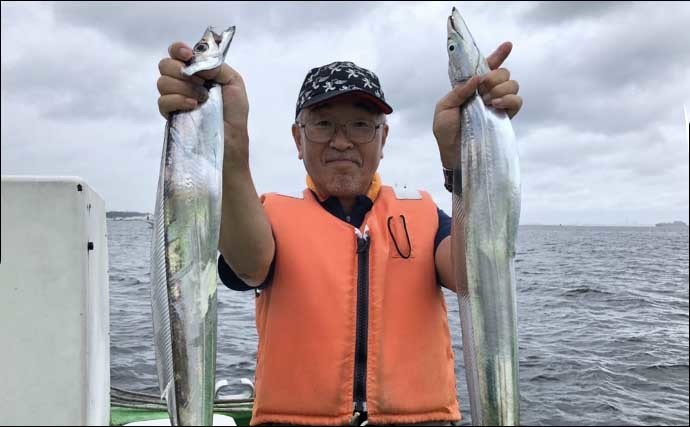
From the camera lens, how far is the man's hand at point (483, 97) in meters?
2.65

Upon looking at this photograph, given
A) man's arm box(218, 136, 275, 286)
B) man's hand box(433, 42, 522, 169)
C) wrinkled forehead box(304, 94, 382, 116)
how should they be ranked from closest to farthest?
1. man's hand box(433, 42, 522, 169)
2. man's arm box(218, 136, 275, 286)
3. wrinkled forehead box(304, 94, 382, 116)

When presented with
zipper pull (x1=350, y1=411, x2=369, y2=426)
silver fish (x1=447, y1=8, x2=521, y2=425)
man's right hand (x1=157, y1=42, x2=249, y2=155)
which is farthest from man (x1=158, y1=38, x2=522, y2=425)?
silver fish (x1=447, y1=8, x2=521, y2=425)

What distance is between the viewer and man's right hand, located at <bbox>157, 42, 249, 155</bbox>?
2.48 meters

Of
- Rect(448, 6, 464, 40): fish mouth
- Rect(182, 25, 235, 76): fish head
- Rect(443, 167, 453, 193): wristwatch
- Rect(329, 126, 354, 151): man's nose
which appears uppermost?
Rect(448, 6, 464, 40): fish mouth

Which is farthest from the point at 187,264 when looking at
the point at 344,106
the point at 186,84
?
the point at 344,106

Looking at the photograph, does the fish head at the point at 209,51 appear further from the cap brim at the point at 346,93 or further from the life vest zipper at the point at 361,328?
the life vest zipper at the point at 361,328

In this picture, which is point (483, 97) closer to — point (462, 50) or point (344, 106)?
point (462, 50)

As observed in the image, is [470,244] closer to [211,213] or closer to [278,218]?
[211,213]

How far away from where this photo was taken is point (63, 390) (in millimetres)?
2549

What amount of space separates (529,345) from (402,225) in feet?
36.6

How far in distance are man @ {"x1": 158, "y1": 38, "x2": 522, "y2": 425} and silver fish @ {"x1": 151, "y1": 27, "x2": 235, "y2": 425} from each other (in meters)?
0.90

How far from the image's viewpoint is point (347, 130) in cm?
391

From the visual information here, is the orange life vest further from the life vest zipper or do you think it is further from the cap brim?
the cap brim

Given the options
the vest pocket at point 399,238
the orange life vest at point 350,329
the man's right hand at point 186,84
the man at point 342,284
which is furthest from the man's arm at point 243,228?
the vest pocket at point 399,238
